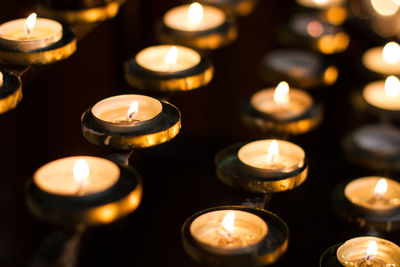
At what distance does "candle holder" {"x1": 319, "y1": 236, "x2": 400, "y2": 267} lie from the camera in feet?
3.31

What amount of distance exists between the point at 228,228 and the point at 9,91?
1.29ft

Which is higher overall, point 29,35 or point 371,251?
point 29,35

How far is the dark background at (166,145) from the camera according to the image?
1.91 m

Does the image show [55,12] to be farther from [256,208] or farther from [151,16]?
[151,16]

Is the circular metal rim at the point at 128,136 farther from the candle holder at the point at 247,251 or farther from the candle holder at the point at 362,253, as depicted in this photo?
the candle holder at the point at 362,253

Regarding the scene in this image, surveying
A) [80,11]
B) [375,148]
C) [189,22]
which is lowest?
[375,148]

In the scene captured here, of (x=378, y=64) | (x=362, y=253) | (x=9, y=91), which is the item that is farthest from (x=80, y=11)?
(x=378, y=64)

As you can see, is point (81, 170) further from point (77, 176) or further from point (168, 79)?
point (168, 79)

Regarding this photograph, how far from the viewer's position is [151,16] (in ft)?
8.30

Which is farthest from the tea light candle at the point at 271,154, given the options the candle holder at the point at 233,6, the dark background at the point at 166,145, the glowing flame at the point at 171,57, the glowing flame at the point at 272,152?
the candle holder at the point at 233,6

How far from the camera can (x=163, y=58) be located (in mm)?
1333

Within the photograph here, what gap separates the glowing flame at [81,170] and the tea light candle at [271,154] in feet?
1.03

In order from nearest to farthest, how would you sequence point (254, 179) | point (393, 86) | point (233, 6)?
point (254, 179) → point (393, 86) → point (233, 6)

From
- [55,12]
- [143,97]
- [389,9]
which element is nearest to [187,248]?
[143,97]
